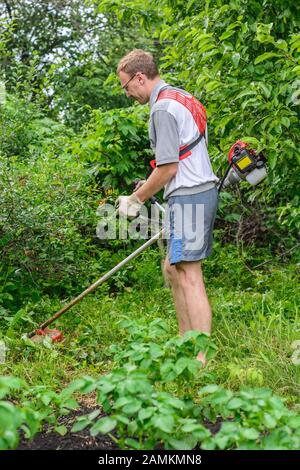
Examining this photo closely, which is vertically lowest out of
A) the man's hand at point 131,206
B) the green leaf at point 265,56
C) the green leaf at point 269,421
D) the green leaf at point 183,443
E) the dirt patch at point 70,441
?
the dirt patch at point 70,441

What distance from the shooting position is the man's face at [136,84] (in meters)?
4.21

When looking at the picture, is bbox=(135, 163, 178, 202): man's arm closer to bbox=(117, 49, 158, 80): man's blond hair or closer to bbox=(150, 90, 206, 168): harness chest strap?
bbox=(150, 90, 206, 168): harness chest strap

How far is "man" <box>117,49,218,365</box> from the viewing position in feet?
13.1

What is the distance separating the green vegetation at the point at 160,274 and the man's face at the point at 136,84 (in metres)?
0.61

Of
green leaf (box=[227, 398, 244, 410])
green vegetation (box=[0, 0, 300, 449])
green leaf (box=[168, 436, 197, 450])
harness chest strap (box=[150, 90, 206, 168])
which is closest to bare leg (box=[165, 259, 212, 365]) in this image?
green vegetation (box=[0, 0, 300, 449])

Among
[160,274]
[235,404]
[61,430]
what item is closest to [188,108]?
[61,430]

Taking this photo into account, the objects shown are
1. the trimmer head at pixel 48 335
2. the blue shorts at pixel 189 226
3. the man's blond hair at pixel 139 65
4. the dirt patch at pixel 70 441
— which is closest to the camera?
the dirt patch at pixel 70 441

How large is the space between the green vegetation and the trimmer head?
92 mm

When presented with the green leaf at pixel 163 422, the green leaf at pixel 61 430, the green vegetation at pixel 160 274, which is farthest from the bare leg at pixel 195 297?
the green leaf at pixel 163 422

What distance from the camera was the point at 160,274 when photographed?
635cm

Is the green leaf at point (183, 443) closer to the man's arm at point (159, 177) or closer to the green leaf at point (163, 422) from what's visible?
the green leaf at point (163, 422)

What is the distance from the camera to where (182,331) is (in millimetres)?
4387

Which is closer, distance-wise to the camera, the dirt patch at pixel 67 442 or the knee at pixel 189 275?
the dirt patch at pixel 67 442
